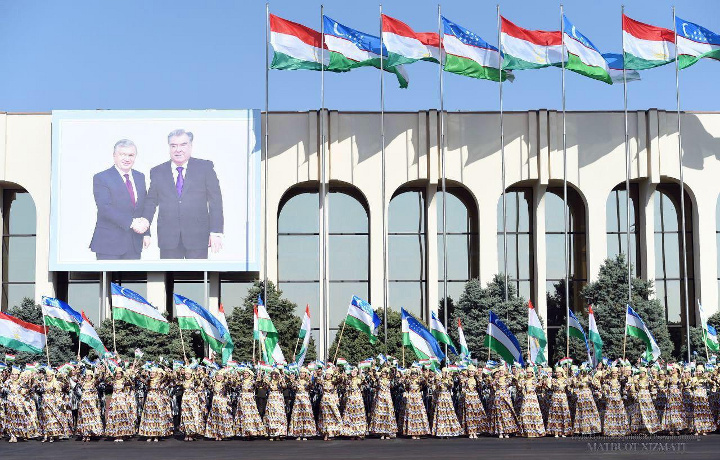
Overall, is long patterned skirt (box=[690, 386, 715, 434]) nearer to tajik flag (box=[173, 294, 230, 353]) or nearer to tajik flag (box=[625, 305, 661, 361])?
tajik flag (box=[625, 305, 661, 361])

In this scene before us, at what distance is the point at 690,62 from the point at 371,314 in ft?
62.1

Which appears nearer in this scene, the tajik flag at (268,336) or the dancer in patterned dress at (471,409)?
the dancer in patterned dress at (471,409)

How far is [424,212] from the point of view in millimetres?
41156

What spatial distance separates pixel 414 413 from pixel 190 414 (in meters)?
4.97

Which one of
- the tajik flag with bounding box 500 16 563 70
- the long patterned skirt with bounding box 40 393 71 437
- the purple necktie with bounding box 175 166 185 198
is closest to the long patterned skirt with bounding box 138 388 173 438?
the long patterned skirt with bounding box 40 393 71 437

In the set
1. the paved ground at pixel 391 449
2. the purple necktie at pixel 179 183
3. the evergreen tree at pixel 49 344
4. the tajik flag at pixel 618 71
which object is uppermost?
the tajik flag at pixel 618 71

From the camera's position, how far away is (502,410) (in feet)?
68.5

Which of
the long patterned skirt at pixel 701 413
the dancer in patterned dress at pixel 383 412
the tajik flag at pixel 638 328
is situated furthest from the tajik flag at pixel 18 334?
the long patterned skirt at pixel 701 413

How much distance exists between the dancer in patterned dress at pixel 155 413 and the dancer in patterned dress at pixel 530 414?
7.97 metres

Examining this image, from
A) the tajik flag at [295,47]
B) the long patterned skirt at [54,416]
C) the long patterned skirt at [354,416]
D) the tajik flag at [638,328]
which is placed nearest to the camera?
the long patterned skirt at [354,416]

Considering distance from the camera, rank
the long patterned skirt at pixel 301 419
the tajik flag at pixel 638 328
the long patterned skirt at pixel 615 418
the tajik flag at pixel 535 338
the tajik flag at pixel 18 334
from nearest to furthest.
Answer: the long patterned skirt at pixel 301 419 < the long patterned skirt at pixel 615 418 < the tajik flag at pixel 535 338 < the tajik flag at pixel 18 334 < the tajik flag at pixel 638 328

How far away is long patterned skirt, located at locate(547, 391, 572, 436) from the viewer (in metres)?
20.8

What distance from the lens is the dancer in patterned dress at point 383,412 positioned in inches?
816

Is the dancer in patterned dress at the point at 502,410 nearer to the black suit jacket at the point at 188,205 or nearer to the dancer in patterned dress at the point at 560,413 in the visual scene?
the dancer in patterned dress at the point at 560,413
